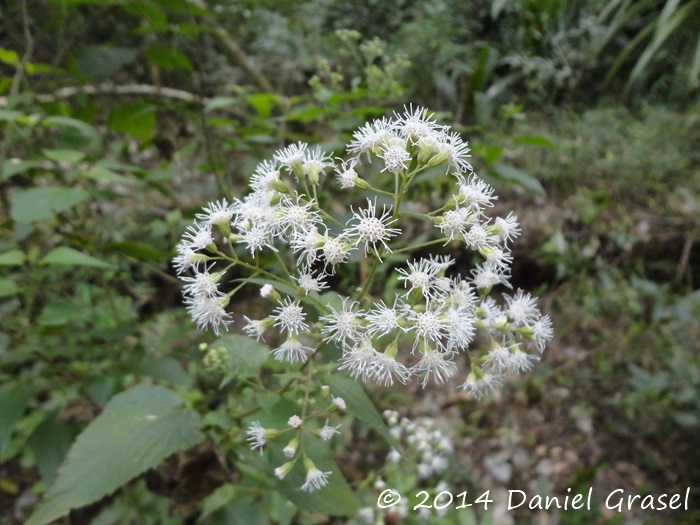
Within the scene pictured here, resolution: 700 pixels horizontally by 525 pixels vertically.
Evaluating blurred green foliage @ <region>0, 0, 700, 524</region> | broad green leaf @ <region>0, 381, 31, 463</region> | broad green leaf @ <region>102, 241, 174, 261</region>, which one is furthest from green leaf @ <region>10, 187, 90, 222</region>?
broad green leaf @ <region>0, 381, 31, 463</region>

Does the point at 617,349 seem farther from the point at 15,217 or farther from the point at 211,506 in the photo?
the point at 15,217

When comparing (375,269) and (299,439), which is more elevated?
(375,269)

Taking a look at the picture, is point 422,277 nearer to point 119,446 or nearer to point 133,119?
point 119,446

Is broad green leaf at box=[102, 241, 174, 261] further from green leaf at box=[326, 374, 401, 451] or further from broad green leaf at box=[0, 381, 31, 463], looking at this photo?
green leaf at box=[326, 374, 401, 451]

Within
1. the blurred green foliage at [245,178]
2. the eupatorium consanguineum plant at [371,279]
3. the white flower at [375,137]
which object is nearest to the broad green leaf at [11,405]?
the blurred green foliage at [245,178]

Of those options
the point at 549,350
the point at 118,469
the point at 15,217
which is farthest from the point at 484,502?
the point at 15,217

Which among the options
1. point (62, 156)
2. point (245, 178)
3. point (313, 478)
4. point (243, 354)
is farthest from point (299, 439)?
point (245, 178)

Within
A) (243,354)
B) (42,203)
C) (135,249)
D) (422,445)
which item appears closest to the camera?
(243,354)
